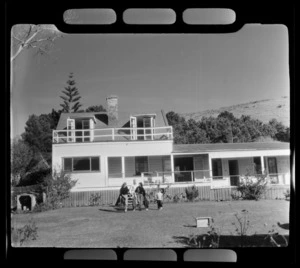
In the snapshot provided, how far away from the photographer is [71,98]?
96.3 inches

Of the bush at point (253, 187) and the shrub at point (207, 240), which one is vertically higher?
the bush at point (253, 187)

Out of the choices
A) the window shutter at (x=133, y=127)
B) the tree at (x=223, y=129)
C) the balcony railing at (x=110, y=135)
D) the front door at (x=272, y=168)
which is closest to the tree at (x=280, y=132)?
the tree at (x=223, y=129)

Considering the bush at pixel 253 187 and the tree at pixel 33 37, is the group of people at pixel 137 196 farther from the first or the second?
the tree at pixel 33 37

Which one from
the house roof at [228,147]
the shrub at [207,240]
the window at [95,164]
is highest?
the house roof at [228,147]

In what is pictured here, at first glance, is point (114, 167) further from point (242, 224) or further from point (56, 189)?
point (242, 224)

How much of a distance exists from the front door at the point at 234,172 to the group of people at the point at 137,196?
47 cm

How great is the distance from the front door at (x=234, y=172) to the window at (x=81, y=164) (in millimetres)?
867

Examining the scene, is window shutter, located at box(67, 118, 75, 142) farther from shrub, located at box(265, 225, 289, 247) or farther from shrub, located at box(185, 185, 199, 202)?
shrub, located at box(265, 225, 289, 247)

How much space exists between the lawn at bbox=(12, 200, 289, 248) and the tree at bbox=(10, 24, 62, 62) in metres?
1.08

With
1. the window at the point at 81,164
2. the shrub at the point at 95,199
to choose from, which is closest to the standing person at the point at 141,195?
the shrub at the point at 95,199

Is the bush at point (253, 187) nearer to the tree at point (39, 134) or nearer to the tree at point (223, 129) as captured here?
the tree at point (223, 129)

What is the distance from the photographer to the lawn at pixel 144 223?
2.41 metres

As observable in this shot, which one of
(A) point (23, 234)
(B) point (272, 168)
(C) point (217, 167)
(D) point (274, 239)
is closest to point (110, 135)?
(C) point (217, 167)

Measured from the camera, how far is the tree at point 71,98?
7.96 feet
